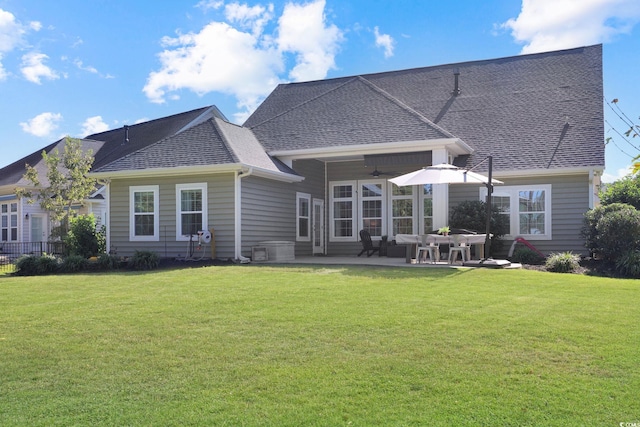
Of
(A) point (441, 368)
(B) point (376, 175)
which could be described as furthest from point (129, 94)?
(A) point (441, 368)

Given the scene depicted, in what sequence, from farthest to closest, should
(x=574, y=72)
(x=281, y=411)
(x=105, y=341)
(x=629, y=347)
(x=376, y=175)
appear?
1. (x=574, y=72)
2. (x=376, y=175)
3. (x=105, y=341)
4. (x=629, y=347)
5. (x=281, y=411)

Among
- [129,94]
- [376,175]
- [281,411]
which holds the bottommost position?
[281,411]

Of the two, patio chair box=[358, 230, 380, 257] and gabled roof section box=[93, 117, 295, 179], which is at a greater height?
gabled roof section box=[93, 117, 295, 179]

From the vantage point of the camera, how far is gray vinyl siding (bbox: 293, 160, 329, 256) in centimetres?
1773

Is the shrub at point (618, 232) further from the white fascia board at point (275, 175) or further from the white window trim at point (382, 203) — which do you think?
the white fascia board at point (275, 175)

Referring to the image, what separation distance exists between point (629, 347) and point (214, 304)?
16.8 feet

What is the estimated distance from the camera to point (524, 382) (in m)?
4.66

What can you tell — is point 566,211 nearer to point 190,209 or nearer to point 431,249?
point 431,249

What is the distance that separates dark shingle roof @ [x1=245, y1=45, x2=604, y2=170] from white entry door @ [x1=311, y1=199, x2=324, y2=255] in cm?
253

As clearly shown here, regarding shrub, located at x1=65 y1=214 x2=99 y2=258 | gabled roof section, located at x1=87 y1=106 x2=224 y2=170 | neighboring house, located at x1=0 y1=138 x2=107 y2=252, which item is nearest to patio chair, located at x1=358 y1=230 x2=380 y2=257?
shrub, located at x1=65 y1=214 x2=99 y2=258

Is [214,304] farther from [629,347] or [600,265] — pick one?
[600,265]

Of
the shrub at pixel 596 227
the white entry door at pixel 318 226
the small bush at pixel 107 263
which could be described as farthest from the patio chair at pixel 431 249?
the small bush at pixel 107 263

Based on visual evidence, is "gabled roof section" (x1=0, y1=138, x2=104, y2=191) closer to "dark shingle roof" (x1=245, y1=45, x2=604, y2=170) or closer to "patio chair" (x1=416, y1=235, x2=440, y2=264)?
"dark shingle roof" (x1=245, y1=45, x2=604, y2=170)

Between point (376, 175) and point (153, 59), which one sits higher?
point (153, 59)
